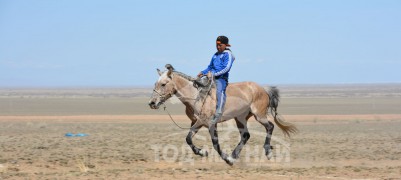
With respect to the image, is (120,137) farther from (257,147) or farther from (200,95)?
(200,95)

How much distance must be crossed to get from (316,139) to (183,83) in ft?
31.8

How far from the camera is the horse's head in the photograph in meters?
12.3

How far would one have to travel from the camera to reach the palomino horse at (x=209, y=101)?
12.6 meters

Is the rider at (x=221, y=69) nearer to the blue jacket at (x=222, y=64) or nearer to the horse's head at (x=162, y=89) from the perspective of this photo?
the blue jacket at (x=222, y=64)

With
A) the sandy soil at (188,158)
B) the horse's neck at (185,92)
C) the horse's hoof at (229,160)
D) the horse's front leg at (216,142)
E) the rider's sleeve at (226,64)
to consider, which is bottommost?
the sandy soil at (188,158)

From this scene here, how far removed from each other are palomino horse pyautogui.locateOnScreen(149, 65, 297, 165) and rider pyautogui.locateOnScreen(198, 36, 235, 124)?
0.12m

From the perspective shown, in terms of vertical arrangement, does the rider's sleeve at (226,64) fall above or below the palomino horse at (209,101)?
above

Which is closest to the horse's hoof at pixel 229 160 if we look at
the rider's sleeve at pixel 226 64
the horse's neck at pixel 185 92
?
the horse's neck at pixel 185 92

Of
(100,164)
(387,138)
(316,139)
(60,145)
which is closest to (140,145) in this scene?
(60,145)

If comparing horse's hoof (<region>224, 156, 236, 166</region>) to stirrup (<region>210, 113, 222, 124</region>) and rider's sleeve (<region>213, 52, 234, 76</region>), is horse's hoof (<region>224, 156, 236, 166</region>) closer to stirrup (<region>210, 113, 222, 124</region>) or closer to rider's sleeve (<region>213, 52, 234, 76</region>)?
stirrup (<region>210, 113, 222, 124</region>)

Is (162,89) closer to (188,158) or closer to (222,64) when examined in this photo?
(222,64)

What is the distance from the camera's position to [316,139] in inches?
851

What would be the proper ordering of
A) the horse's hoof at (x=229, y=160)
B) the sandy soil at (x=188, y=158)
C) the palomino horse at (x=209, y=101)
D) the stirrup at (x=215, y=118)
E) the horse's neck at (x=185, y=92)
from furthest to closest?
the horse's hoof at (x=229, y=160) → the stirrup at (x=215, y=118) → the horse's neck at (x=185, y=92) → the palomino horse at (x=209, y=101) → the sandy soil at (x=188, y=158)

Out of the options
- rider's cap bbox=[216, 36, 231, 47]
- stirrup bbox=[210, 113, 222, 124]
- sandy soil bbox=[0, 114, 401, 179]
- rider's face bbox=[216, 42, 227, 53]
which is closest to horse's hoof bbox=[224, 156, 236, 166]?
sandy soil bbox=[0, 114, 401, 179]
